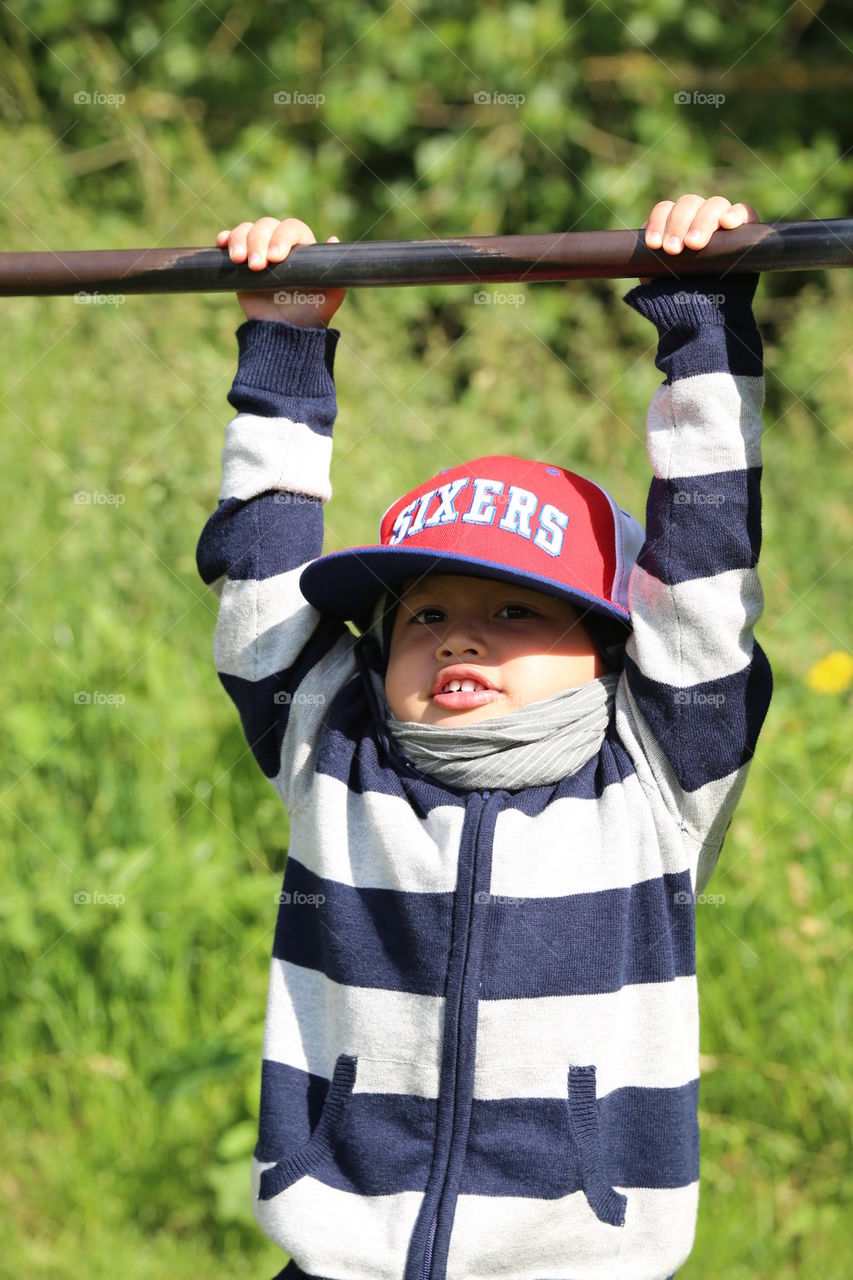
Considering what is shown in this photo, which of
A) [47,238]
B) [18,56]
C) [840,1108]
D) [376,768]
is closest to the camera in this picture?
[376,768]

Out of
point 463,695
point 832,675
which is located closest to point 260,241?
point 463,695

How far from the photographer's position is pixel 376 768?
5.71 feet

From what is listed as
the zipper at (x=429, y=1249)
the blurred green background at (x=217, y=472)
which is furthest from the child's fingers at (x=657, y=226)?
the blurred green background at (x=217, y=472)

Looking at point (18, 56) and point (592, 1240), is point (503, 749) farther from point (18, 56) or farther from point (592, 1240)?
point (18, 56)

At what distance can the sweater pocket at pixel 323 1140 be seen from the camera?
1.67m

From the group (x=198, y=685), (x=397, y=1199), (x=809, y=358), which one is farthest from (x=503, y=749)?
(x=809, y=358)

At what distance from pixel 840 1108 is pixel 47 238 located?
354cm

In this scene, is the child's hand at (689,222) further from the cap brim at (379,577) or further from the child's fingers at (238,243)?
the child's fingers at (238,243)

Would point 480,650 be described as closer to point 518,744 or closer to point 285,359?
point 518,744

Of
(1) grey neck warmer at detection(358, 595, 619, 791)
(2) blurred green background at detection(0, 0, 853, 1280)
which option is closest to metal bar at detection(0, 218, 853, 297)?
(1) grey neck warmer at detection(358, 595, 619, 791)

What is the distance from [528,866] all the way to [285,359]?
0.74 meters

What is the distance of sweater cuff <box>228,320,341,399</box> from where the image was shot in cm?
186

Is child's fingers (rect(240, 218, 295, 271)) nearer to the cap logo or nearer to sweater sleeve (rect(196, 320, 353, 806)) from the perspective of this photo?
sweater sleeve (rect(196, 320, 353, 806))

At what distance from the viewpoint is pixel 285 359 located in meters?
1.86
